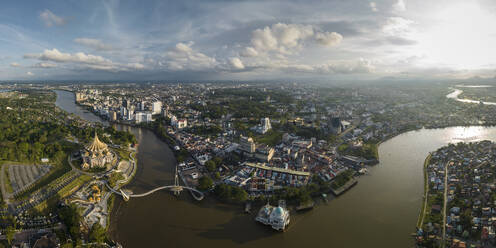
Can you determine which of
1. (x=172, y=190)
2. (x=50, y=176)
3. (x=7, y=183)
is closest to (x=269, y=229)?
(x=172, y=190)

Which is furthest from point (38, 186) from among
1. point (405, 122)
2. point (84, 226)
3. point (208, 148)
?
point (405, 122)

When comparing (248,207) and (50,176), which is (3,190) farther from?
(248,207)

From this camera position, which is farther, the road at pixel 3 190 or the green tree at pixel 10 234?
the road at pixel 3 190

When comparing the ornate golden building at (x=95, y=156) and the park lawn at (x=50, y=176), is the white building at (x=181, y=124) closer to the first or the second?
the ornate golden building at (x=95, y=156)

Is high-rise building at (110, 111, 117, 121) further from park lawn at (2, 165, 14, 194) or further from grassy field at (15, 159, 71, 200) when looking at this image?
park lawn at (2, 165, 14, 194)

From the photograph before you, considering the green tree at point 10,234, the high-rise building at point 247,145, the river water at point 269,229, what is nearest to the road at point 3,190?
the green tree at point 10,234
